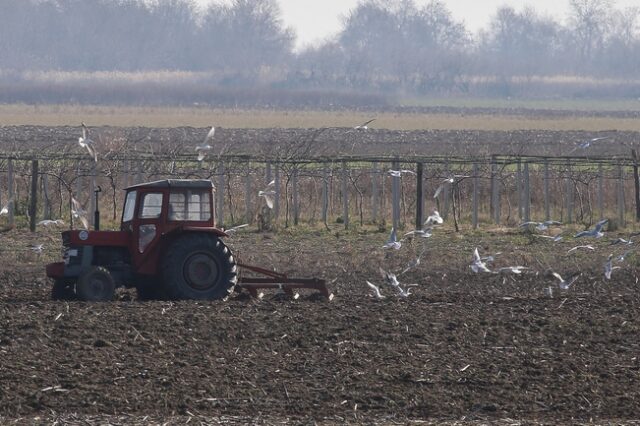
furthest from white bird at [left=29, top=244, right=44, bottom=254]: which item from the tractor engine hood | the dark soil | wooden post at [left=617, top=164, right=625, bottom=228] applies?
wooden post at [left=617, top=164, right=625, bottom=228]

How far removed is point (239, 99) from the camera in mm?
90500

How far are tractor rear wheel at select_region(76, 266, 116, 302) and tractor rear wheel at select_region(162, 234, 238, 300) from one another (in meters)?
0.67

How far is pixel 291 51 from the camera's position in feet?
422

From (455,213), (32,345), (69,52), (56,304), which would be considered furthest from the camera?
(69,52)

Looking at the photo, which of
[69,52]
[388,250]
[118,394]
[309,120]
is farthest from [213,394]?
[69,52]

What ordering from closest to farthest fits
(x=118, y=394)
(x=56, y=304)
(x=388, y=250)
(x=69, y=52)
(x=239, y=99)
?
1. (x=118, y=394)
2. (x=56, y=304)
3. (x=388, y=250)
4. (x=239, y=99)
5. (x=69, y=52)

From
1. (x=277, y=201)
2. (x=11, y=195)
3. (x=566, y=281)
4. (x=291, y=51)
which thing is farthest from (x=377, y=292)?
(x=291, y=51)

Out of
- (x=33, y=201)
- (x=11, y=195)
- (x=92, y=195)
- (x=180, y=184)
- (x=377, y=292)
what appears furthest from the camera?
(x=11, y=195)

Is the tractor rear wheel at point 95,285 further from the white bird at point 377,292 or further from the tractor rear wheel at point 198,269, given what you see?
the white bird at point 377,292

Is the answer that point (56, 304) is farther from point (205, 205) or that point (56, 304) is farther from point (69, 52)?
point (69, 52)

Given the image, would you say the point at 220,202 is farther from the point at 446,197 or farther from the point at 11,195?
the point at 446,197

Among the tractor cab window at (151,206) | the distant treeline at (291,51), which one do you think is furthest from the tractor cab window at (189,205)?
the distant treeline at (291,51)

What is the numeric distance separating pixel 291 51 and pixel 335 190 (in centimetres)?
9866

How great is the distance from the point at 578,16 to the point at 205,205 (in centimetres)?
15672
